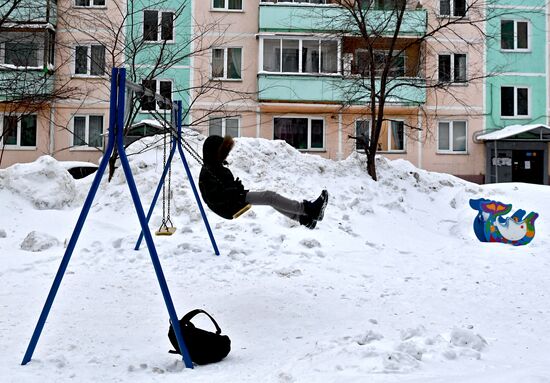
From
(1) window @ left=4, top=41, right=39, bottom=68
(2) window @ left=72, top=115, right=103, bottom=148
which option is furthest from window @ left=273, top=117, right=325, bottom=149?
(1) window @ left=4, top=41, right=39, bottom=68

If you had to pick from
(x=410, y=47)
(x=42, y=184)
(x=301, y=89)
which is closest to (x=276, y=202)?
(x=42, y=184)

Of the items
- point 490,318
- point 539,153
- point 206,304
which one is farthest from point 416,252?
point 539,153

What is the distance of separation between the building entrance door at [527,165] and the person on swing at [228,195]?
2028 centimetres

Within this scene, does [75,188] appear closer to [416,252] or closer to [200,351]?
[416,252]

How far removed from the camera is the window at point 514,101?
2388 cm

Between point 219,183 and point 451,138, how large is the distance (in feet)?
65.2

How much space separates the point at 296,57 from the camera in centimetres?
2256

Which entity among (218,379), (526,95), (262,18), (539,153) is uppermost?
(262,18)

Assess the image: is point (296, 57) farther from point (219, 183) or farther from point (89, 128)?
point (219, 183)

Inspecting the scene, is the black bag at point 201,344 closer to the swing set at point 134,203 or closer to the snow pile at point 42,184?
the swing set at point 134,203

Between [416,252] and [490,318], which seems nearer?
[490,318]

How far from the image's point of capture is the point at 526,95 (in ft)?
78.7

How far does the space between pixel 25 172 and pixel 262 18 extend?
13972mm

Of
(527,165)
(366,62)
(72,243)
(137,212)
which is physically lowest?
(72,243)
